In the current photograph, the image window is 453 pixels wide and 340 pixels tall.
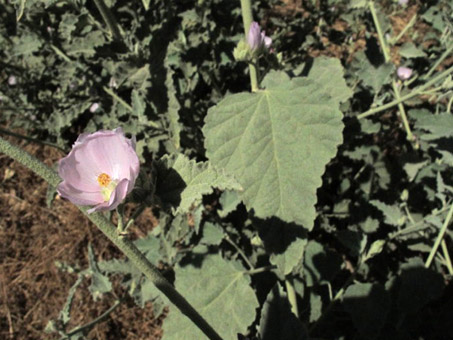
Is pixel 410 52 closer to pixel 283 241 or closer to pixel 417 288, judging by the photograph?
pixel 417 288

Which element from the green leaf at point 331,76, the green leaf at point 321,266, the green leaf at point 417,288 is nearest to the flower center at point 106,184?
the green leaf at point 331,76

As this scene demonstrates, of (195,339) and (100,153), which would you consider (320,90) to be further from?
(195,339)

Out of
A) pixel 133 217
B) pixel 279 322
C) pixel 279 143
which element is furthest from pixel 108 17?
pixel 279 322

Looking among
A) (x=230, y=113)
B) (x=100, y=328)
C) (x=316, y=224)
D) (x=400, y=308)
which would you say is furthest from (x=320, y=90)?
(x=100, y=328)

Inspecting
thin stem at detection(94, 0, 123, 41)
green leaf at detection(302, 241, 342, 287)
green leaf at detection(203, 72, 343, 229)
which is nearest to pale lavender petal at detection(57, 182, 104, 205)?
green leaf at detection(203, 72, 343, 229)

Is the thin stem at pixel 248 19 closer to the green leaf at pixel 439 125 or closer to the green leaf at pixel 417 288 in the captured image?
the green leaf at pixel 439 125

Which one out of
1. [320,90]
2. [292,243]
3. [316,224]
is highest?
[320,90]

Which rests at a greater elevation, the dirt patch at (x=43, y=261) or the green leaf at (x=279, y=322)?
the green leaf at (x=279, y=322)
